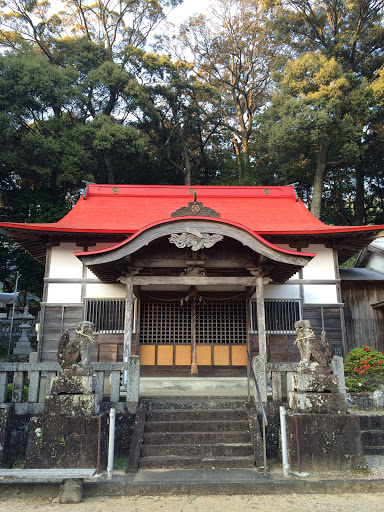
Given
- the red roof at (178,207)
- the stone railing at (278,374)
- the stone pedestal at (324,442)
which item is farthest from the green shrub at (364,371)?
the red roof at (178,207)

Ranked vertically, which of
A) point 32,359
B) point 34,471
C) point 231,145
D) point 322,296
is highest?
point 231,145

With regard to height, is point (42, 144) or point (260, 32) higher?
point (260, 32)

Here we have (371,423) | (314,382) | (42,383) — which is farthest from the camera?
(371,423)

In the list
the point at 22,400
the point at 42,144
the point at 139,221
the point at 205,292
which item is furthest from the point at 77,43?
the point at 22,400

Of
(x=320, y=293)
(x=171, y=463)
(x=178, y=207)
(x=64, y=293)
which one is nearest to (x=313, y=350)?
(x=171, y=463)

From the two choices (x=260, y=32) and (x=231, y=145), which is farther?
(x=231, y=145)

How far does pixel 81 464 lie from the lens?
18.5 feet

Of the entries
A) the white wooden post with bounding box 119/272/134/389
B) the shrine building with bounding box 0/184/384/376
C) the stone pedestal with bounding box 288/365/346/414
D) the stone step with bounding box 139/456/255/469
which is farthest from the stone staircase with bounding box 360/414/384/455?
the white wooden post with bounding box 119/272/134/389

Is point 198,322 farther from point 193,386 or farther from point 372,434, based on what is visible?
point 372,434

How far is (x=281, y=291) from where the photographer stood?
36.5ft

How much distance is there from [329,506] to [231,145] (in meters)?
29.3

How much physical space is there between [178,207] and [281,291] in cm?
476

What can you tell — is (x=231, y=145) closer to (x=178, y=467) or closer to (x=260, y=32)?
(x=260, y=32)

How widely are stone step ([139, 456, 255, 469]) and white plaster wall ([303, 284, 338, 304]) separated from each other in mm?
6145
